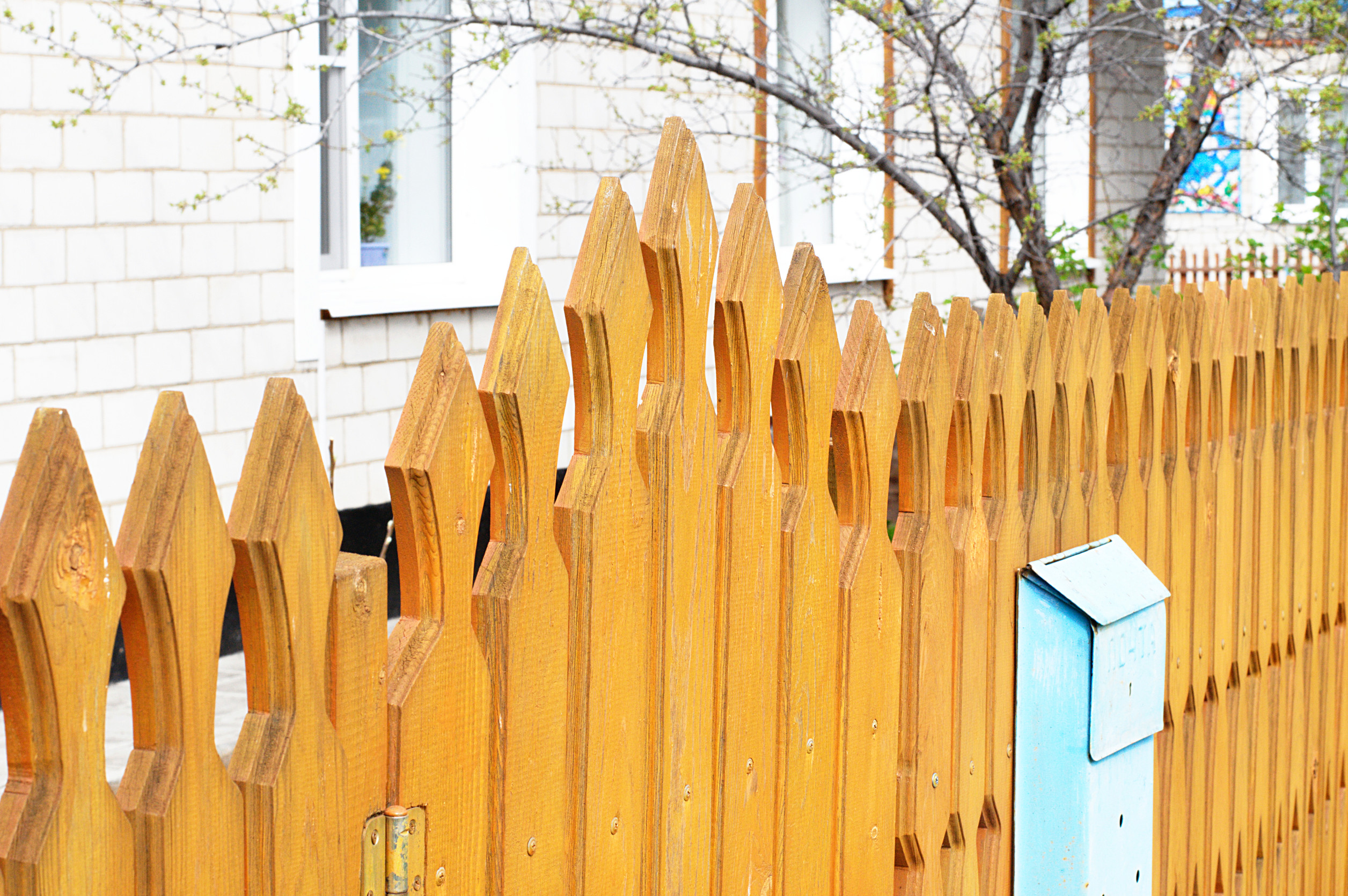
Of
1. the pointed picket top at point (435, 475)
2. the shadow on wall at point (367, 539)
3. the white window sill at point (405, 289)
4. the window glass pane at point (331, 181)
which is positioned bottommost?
the shadow on wall at point (367, 539)

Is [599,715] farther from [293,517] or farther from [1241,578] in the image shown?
[1241,578]

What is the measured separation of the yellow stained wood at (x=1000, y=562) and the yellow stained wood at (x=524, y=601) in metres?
0.88

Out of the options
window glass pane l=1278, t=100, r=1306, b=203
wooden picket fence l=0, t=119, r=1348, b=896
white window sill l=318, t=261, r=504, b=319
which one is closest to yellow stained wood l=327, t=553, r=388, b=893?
wooden picket fence l=0, t=119, r=1348, b=896

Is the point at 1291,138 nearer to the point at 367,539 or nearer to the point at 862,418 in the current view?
the point at 367,539

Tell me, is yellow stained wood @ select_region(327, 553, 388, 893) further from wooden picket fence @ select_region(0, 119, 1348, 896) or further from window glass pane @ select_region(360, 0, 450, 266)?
window glass pane @ select_region(360, 0, 450, 266)

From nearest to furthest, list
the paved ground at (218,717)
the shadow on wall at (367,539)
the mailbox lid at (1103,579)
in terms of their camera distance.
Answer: the mailbox lid at (1103,579) → the paved ground at (218,717) → the shadow on wall at (367,539)

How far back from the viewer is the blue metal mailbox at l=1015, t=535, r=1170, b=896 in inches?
87.9

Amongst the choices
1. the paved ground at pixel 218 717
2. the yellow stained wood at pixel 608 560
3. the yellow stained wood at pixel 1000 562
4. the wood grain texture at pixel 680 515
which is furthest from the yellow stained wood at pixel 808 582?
the paved ground at pixel 218 717

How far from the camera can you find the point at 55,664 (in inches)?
41.4

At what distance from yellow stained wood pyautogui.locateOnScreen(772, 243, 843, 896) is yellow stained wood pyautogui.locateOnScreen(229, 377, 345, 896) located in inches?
27.0

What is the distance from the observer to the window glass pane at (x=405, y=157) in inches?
284

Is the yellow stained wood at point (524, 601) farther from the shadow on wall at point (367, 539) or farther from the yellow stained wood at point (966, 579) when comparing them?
the shadow on wall at point (367, 539)

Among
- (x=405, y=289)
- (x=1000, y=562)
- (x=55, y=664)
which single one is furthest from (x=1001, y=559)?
(x=405, y=289)

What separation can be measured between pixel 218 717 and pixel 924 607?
418cm
